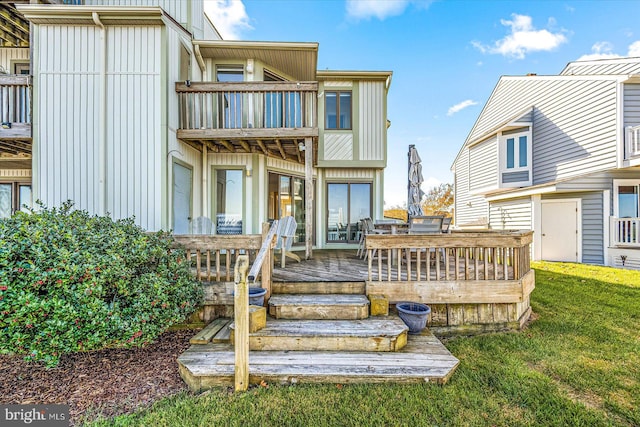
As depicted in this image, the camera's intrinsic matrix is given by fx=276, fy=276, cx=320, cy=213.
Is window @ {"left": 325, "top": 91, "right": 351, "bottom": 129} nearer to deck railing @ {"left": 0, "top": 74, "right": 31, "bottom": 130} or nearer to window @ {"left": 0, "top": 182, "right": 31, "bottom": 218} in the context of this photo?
deck railing @ {"left": 0, "top": 74, "right": 31, "bottom": 130}

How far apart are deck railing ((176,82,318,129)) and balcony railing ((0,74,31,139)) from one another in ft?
9.23

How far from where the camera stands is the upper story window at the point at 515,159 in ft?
37.2

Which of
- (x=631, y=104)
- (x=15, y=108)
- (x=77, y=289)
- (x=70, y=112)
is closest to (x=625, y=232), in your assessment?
(x=631, y=104)

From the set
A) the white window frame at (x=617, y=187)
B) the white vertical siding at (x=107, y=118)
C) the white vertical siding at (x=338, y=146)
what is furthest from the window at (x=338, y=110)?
the white window frame at (x=617, y=187)

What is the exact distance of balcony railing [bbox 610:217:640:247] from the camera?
840 cm

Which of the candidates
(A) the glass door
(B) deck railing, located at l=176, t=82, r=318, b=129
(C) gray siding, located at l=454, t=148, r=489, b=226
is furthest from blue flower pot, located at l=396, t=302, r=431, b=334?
(C) gray siding, located at l=454, t=148, r=489, b=226

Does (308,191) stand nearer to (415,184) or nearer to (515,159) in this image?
(415,184)

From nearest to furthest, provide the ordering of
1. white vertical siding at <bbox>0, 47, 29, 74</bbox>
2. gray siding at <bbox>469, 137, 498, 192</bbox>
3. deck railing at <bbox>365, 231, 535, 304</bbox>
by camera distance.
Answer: deck railing at <bbox>365, 231, 535, 304</bbox>, white vertical siding at <bbox>0, 47, 29, 74</bbox>, gray siding at <bbox>469, 137, 498, 192</bbox>

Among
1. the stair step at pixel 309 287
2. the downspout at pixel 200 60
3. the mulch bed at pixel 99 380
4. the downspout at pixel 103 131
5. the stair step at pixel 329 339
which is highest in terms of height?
the downspout at pixel 200 60

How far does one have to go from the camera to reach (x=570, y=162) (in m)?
9.82

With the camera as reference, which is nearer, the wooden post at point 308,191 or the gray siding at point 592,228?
the wooden post at point 308,191

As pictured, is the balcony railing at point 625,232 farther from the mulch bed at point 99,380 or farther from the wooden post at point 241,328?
→ the mulch bed at point 99,380

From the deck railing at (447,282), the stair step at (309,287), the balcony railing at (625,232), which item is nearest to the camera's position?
the deck railing at (447,282)

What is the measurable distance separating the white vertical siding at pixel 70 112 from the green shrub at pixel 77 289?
8.33 ft
